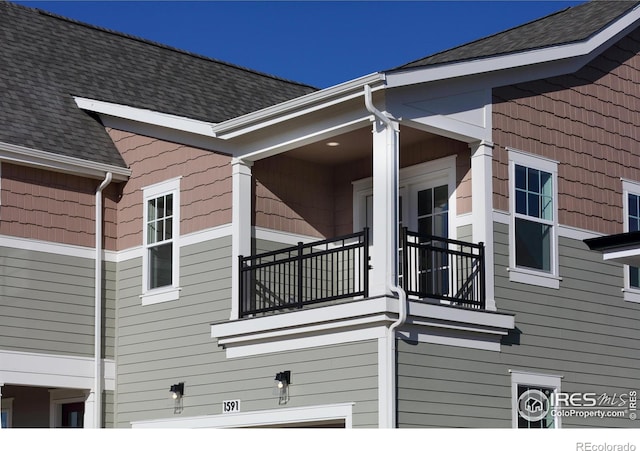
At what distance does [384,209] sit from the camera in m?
13.6

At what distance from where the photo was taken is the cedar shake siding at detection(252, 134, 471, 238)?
15.9m

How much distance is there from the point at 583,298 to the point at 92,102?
319 inches

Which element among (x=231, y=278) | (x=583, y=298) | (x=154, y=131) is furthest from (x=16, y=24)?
(x=583, y=298)

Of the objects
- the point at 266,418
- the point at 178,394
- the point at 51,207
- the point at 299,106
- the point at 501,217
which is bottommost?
the point at 266,418

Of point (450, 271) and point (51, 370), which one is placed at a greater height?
point (450, 271)

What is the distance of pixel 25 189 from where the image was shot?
16656mm

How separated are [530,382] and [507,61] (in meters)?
4.11

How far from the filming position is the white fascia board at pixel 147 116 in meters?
16.0

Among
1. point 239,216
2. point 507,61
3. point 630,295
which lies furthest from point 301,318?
point 630,295

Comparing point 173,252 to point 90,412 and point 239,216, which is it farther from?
point 90,412

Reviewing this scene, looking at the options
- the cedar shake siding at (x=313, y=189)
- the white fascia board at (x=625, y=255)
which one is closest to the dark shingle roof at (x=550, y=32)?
the cedar shake siding at (x=313, y=189)

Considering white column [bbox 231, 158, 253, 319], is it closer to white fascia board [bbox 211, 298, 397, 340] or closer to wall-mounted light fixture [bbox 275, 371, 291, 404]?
white fascia board [bbox 211, 298, 397, 340]

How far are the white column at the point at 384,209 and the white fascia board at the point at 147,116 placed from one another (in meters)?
3.00

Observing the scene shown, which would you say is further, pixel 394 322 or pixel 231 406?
pixel 231 406
